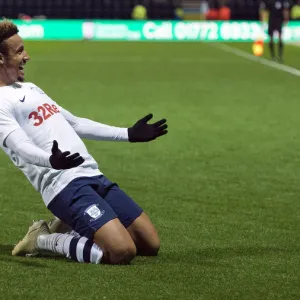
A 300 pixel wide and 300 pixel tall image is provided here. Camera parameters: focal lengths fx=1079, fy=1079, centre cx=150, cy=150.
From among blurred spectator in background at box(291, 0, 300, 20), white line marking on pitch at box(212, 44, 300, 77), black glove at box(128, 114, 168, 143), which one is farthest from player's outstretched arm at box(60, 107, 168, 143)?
blurred spectator in background at box(291, 0, 300, 20)

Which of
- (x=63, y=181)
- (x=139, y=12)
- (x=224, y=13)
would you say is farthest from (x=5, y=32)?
(x=224, y=13)

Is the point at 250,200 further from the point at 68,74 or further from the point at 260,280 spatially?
the point at 68,74

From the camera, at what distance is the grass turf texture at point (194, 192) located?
6.26 metres

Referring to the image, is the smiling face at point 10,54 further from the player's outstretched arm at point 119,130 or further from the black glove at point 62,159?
the black glove at point 62,159

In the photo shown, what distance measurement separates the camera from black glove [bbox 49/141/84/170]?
251 inches

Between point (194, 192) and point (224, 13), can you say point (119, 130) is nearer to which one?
point (194, 192)

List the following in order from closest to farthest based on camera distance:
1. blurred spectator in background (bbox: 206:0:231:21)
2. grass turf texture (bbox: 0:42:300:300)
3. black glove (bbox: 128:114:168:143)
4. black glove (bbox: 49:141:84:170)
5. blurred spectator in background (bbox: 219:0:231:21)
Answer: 1. grass turf texture (bbox: 0:42:300:300)
2. black glove (bbox: 49:141:84:170)
3. black glove (bbox: 128:114:168:143)
4. blurred spectator in background (bbox: 219:0:231:21)
5. blurred spectator in background (bbox: 206:0:231:21)

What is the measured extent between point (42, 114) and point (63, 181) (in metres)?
0.47

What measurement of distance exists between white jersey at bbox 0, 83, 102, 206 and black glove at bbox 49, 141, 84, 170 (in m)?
0.46

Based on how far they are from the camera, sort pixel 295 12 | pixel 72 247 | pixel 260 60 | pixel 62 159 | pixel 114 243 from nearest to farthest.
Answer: pixel 62 159, pixel 114 243, pixel 72 247, pixel 260 60, pixel 295 12

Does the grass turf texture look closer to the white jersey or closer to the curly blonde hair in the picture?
the white jersey

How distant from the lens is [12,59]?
6.95m

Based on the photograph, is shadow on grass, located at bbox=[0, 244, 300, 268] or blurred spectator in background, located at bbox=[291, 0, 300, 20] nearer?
shadow on grass, located at bbox=[0, 244, 300, 268]

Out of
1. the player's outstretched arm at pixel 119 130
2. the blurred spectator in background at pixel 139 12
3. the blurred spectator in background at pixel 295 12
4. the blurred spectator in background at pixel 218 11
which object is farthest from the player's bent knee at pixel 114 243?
the blurred spectator in background at pixel 218 11
